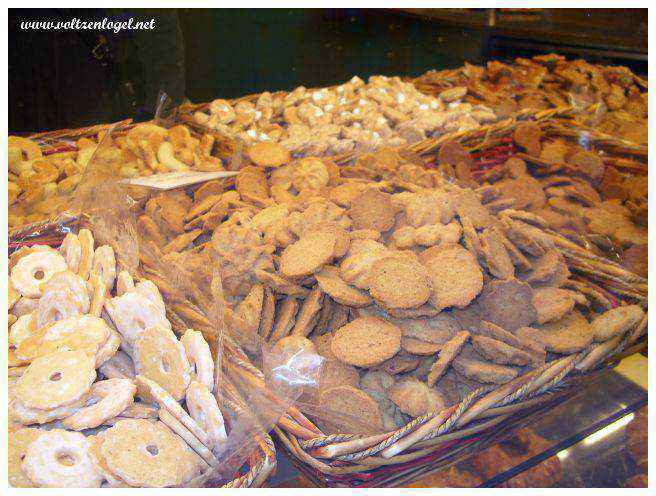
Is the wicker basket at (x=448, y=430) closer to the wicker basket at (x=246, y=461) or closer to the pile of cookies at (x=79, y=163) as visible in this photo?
the wicker basket at (x=246, y=461)

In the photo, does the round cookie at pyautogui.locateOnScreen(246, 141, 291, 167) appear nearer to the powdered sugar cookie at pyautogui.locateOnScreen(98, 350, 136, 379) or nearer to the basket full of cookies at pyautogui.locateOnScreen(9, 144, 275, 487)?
the basket full of cookies at pyautogui.locateOnScreen(9, 144, 275, 487)

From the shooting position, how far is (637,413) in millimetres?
1116

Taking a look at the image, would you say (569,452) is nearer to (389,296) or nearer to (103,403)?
(389,296)

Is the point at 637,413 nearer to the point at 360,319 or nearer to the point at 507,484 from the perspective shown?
the point at 507,484

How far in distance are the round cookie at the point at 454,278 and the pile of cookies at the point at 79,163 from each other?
2.19 feet

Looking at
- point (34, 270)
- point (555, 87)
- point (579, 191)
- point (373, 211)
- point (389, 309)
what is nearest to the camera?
point (389, 309)

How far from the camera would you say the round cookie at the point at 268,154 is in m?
1.36

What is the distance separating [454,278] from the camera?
3.00ft

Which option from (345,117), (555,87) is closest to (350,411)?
(345,117)

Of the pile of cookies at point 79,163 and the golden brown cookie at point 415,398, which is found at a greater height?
the pile of cookies at point 79,163

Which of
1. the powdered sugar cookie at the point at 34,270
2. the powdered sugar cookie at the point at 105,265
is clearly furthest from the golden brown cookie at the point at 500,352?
the powdered sugar cookie at the point at 34,270

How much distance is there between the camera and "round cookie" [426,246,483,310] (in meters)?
0.89

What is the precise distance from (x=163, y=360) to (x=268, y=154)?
0.75m

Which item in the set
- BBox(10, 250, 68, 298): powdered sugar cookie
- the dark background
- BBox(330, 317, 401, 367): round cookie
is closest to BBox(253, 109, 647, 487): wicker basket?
BBox(330, 317, 401, 367): round cookie
